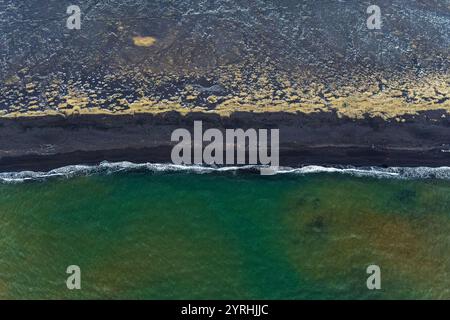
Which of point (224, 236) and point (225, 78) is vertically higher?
point (225, 78)

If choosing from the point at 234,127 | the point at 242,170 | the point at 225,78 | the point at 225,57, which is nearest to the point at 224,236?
the point at 242,170

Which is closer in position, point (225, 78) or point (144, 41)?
point (225, 78)

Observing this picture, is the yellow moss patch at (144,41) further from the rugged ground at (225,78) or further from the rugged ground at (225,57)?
the rugged ground at (225,57)

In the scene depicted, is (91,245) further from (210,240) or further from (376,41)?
(376,41)

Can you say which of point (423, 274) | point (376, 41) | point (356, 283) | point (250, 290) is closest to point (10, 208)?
point (250, 290)

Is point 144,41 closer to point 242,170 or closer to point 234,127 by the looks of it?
point 234,127

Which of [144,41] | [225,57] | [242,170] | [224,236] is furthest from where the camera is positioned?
[144,41]

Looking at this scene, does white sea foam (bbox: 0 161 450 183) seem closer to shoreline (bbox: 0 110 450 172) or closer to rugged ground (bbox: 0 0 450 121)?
shoreline (bbox: 0 110 450 172)
